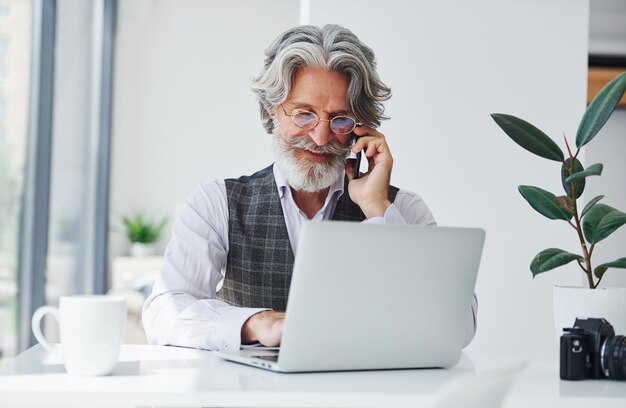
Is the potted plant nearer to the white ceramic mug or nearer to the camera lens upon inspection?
the camera lens

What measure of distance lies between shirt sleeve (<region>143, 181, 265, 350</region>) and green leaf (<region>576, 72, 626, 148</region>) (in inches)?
32.4

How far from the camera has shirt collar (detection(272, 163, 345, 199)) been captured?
7.14 ft

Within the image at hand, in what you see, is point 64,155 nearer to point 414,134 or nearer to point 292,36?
point 414,134

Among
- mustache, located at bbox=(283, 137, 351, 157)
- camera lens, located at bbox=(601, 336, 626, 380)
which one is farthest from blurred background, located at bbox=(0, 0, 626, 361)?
camera lens, located at bbox=(601, 336, 626, 380)

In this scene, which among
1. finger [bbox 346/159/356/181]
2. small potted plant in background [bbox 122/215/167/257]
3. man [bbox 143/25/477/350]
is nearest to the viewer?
man [bbox 143/25/477/350]

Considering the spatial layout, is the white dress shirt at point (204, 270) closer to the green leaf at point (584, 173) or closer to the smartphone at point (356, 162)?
the smartphone at point (356, 162)

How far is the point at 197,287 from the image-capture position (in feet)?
6.40

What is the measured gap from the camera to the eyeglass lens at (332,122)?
2.05 m

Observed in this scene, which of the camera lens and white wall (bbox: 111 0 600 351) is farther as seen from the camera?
white wall (bbox: 111 0 600 351)

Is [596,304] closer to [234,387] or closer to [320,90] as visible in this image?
[234,387]

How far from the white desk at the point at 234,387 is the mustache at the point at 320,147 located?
32.9 inches

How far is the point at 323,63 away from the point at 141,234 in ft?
15.0

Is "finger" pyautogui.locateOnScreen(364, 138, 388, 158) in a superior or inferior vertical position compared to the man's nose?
inferior

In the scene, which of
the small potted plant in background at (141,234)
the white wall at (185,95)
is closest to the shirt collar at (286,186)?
the small potted plant in background at (141,234)
